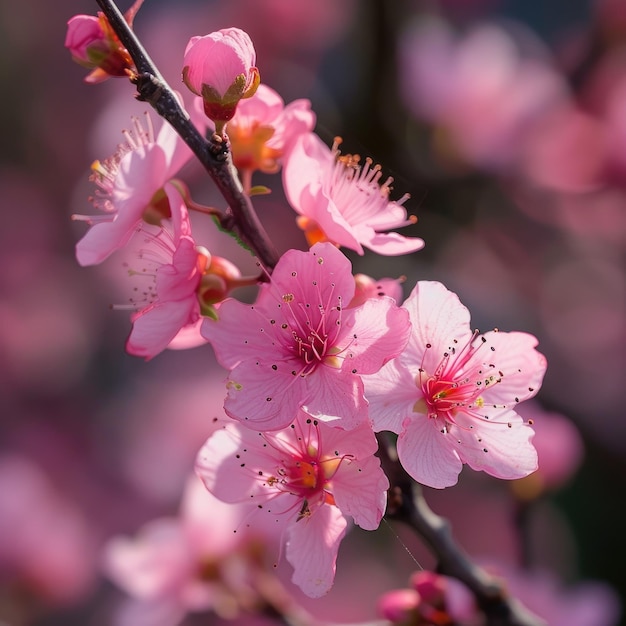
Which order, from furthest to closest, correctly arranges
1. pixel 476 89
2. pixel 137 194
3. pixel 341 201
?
pixel 476 89, pixel 341 201, pixel 137 194

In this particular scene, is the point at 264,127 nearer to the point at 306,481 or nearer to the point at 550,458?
the point at 306,481

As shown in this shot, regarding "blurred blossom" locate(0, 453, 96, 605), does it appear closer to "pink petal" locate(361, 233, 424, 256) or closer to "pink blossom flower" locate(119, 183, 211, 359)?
"pink blossom flower" locate(119, 183, 211, 359)

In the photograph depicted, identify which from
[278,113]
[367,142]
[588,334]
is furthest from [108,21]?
[588,334]

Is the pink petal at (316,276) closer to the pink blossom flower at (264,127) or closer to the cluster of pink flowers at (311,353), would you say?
the cluster of pink flowers at (311,353)

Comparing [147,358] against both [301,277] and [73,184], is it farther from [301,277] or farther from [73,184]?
[73,184]

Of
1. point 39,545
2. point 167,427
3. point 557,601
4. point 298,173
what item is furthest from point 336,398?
point 167,427

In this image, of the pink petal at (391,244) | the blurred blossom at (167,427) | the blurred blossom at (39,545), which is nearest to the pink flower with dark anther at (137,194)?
the pink petal at (391,244)
